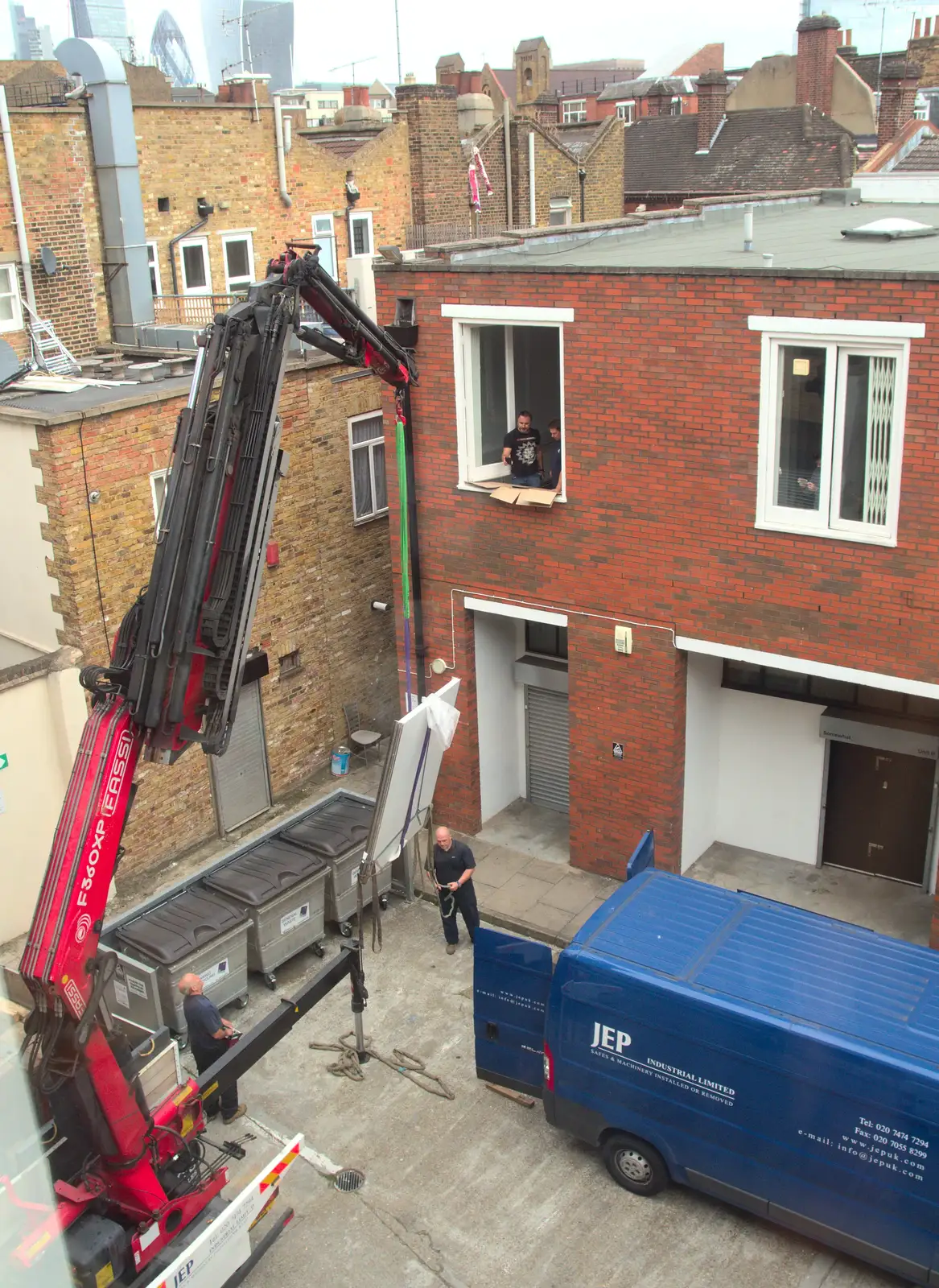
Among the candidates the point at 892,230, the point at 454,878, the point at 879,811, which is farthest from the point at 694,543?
the point at 892,230

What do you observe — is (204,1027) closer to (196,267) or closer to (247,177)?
(196,267)

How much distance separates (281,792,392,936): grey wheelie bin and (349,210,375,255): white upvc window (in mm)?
16942

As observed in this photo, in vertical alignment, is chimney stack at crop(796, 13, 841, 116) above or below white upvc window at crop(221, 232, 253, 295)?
above

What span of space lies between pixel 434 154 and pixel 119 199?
990cm

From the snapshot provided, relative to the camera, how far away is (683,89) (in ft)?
179

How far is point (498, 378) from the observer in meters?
13.5

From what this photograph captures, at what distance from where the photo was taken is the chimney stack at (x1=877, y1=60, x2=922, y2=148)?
1438 inches

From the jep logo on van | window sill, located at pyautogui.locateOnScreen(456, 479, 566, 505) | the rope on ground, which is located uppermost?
window sill, located at pyautogui.locateOnScreen(456, 479, 566, 505)

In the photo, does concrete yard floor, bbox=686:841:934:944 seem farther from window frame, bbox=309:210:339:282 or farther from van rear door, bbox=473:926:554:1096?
window frame, bbox=309:210:339:282

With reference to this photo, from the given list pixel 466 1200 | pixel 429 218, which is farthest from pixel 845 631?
pixel 429 218

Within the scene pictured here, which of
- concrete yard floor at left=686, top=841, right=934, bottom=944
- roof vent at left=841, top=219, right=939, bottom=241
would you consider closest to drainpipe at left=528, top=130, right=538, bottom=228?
roof vent at left=841, top=219, right=939, bottom=241

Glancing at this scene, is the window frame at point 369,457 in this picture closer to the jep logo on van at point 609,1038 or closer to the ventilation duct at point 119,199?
the ventilation duct at point 119,199

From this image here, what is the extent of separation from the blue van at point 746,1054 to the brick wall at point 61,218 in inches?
542

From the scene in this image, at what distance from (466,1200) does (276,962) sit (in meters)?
3.44
